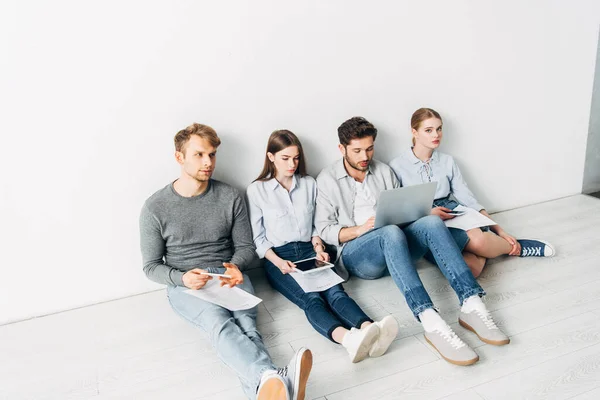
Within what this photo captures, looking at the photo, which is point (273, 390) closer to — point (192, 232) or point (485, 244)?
point (192, 232)

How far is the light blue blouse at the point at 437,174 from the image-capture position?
104 inches

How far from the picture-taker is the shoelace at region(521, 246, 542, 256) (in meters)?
2.53

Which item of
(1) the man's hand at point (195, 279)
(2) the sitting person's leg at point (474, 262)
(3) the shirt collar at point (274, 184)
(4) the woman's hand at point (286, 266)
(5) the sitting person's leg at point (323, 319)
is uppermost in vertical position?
(3) the shirt collar at point (274, 184)

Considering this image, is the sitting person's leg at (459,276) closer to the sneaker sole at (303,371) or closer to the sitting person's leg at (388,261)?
the sitting person's leg at (388,261)

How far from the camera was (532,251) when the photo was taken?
2531 millimetres

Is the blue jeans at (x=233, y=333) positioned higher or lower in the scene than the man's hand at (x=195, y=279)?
lower

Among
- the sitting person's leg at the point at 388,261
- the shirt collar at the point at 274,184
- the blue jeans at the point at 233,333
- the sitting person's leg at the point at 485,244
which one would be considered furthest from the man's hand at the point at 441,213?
the blue jeans at the point at 233,333

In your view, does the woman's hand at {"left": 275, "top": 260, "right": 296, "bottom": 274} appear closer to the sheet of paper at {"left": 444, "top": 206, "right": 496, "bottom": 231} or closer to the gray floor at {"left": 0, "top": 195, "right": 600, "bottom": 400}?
the gray floor at {"left": 0, "top": 195, "right": 600, "bottom": 400}

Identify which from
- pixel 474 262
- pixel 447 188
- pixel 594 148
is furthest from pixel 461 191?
pixel 594 148

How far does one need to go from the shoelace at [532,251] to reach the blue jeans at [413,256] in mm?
679

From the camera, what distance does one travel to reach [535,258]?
99.7 inches

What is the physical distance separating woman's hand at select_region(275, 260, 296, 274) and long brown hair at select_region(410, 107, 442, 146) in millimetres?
1006

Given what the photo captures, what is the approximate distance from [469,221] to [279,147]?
0.96 m

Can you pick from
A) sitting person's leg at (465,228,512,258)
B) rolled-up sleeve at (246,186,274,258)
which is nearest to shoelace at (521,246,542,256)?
sitting person's leg at (465,228,512,258)
